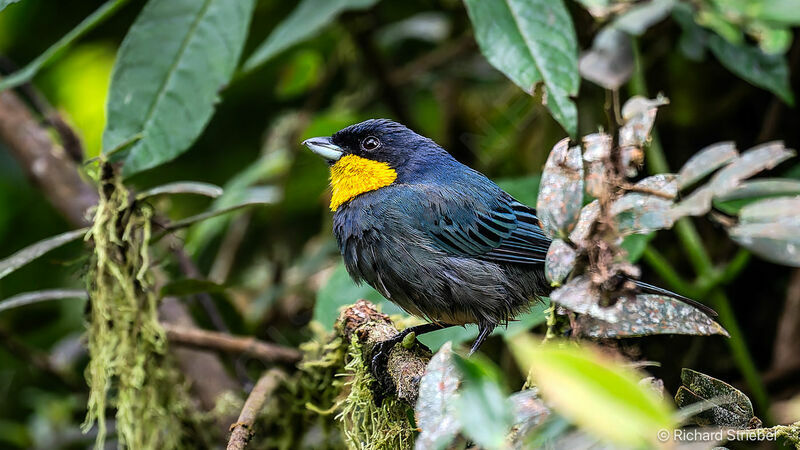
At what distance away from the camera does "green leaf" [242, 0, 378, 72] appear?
3.21 meters

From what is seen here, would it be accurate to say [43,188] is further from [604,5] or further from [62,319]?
[604,5]

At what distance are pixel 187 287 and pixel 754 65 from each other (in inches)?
92.1

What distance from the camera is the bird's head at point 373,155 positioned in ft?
10.3

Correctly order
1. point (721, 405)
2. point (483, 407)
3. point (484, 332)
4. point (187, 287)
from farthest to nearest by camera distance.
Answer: point (187, 287) < point (484, 332) < point (721, 405) < point (483, 407)

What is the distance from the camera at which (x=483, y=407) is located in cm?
125

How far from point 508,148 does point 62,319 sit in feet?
8.80

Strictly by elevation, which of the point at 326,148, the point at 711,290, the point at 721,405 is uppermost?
the point at 326,148

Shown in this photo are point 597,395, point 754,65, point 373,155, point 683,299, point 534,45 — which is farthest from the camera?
point 373,155

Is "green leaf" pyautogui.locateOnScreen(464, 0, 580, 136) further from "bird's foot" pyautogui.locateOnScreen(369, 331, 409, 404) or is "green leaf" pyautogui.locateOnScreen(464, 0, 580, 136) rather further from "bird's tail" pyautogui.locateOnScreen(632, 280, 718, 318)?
"bird's foot" pyautogui.locateOnScreen(369, 331, 409, 404)

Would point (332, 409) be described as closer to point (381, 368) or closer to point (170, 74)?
point (381, 368)

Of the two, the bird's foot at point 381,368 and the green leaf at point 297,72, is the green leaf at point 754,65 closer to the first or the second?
the bird's foot at point 381,368

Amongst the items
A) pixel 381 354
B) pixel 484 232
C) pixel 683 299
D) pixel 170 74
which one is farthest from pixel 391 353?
pixel 170 74

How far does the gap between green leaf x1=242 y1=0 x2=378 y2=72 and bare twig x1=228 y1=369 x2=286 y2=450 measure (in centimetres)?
126

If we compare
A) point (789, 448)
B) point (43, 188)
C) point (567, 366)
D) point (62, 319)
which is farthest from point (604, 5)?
Answer: point (62, 319)
